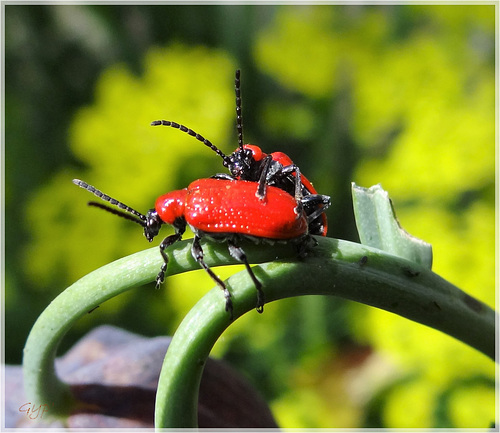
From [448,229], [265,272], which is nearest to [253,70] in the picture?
[448,229]

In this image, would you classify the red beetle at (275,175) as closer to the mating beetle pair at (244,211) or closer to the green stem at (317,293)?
the mating beetle pair at (244,211)

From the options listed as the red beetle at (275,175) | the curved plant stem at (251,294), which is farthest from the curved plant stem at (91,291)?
the red beetle at (275,175)

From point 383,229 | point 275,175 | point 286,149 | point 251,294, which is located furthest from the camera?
point 286,149

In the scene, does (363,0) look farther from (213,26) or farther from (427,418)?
(427,418)

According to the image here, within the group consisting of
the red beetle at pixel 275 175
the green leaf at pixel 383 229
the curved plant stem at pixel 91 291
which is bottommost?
the curved plant stem at pixel 91 291

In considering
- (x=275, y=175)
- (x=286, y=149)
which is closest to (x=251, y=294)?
(x=275, y=175)

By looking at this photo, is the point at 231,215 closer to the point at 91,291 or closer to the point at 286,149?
the point at 91,291

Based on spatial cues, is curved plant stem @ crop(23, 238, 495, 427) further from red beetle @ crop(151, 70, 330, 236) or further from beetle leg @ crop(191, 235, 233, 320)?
red beetle @ crop(151, 70, 330, 236)
